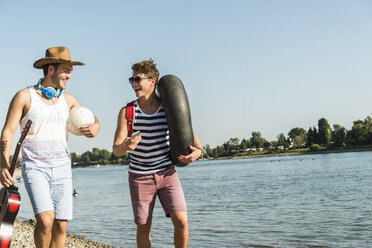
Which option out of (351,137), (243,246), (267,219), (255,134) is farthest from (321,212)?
(255,134)

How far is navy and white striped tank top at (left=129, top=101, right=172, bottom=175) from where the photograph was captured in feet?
15.3

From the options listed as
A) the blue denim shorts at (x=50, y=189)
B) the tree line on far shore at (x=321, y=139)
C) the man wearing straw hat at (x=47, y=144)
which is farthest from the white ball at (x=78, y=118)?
the tree line on far shore at (x=321, y=139)

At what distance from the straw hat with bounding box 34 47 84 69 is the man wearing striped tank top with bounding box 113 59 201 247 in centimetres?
75

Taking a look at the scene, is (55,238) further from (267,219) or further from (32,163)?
(267,219)

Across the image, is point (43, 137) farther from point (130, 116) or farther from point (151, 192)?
point (151, 192)

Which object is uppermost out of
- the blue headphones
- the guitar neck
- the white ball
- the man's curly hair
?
the man's curly hair

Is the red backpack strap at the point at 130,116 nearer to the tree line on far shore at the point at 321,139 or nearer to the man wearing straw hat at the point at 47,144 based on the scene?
the man wearing straw hat at the point at 47,144

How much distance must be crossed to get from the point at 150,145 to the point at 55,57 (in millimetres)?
1424

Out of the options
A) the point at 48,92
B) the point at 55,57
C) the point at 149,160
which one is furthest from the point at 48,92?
the point at 149,160

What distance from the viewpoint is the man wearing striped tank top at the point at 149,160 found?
4676 millimetres

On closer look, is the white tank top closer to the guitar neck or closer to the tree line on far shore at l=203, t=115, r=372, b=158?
the guitar neck

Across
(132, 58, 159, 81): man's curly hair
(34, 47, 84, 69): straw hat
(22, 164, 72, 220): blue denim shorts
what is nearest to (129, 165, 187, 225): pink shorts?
(22, 164, 72, 220): blue denim shorts

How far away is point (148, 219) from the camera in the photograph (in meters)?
4.78

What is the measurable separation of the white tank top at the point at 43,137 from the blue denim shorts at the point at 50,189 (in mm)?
74
